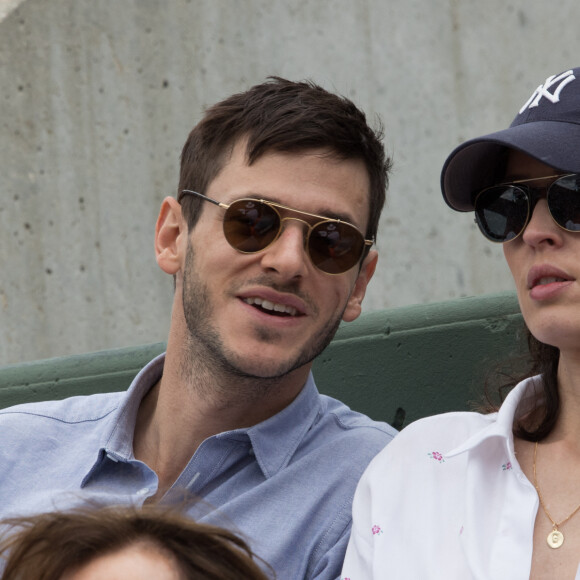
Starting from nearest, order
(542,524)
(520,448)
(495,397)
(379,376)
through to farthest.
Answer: (542,524), (520,448), (495,397), (379,376)

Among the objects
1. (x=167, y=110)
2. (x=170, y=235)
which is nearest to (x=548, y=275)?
(x=170, y=235)

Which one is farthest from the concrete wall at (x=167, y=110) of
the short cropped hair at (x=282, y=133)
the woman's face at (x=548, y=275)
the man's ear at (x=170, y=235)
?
the woman's face at (x=548, y=275)

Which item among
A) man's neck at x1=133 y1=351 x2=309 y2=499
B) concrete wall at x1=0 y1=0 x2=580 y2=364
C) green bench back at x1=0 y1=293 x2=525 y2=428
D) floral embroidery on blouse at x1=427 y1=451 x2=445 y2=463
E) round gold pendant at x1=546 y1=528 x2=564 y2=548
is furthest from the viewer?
concrete wall at x1=0 y1=0 x2=580 y2=364

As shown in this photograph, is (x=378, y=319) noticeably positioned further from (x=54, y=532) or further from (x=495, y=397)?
(x=54, y=532)

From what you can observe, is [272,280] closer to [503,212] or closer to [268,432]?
[268,432]

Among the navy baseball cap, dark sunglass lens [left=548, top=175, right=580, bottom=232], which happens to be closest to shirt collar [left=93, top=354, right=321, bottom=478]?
the navy baseball cap

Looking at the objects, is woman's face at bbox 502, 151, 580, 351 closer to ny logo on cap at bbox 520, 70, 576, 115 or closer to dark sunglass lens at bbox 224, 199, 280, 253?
ny logo on cap at bbox 520, 70, 576, 115

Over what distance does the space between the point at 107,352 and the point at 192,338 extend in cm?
105

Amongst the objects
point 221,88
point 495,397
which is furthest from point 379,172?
point 221,88

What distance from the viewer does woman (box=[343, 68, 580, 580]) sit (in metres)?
1.64

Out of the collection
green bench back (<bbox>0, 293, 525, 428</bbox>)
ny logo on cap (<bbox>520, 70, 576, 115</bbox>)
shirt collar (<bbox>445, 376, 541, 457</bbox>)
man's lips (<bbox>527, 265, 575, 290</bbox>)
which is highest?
ny logo on cap (<bbox>520, 70, 576, 115</bbox>)

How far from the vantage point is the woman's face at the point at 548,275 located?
5.43ft

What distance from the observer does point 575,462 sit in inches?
68.6

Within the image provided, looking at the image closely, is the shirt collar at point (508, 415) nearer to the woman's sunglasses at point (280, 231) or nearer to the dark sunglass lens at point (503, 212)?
the dark sunglass lens at point (503, 212)
